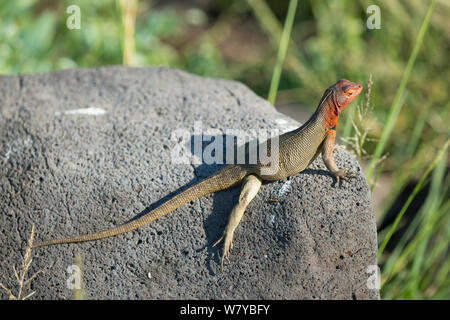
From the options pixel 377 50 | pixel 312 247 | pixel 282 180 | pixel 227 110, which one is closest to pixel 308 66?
pixel 377 50

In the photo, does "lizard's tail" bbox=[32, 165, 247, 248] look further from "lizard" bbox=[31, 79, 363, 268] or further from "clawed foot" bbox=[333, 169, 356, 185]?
"clawed foot" bbox=[333, 169, 356, 185]

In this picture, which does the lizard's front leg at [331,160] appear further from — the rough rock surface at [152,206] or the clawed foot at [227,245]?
the clawed foot at [227,245]

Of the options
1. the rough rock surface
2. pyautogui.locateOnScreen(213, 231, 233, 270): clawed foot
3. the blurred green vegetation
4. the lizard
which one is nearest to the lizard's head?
the lizard

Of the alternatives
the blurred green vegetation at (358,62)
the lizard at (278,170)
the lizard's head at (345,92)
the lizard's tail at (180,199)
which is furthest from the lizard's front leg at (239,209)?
the blurred green vegetation at (358,62)

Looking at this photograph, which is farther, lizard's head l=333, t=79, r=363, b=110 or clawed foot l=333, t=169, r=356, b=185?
lizard's head l=333, t=79, r=363, b=110

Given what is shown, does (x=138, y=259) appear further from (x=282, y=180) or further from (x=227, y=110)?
(x=227, y=110)

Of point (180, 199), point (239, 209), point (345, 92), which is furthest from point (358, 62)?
point (180, 199)
